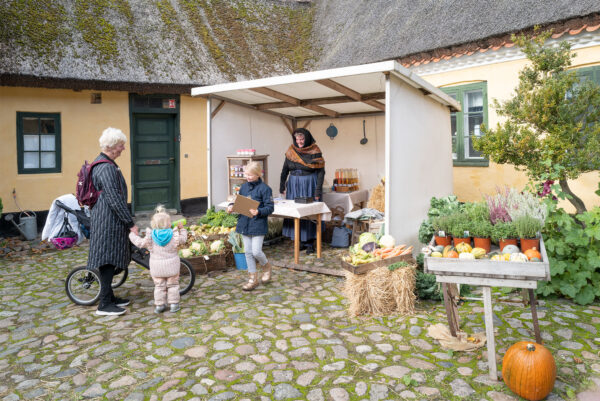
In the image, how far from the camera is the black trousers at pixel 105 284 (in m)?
4.65

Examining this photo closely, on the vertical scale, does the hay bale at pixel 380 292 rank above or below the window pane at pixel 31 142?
below

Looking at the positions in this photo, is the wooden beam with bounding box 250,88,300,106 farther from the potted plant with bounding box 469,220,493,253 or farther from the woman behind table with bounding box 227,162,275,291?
the potted plant with bounding box 469,220,493,253

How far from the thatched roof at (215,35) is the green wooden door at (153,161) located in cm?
89

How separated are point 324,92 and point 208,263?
10.9ft

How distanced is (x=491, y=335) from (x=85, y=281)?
13.6 feet

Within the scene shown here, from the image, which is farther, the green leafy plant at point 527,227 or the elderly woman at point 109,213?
the elderly woman at point 109,213

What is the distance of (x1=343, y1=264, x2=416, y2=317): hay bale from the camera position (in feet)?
→ 15.1

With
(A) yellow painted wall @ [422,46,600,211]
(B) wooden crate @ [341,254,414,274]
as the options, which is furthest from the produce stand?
(A) yellow painted wall @ [422,46,600,211]

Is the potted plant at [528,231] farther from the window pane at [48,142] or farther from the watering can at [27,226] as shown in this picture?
the window pane at [48,142]

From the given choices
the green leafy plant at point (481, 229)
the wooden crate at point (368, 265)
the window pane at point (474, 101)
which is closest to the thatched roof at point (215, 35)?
the window pane at point (474, 101)

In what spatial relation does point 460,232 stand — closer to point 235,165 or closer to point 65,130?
point 235,165

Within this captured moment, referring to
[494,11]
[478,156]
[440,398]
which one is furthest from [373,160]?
[440,398]

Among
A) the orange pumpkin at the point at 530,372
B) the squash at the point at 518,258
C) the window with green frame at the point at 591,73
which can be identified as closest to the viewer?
the orange pumpkin at the point at 530,372

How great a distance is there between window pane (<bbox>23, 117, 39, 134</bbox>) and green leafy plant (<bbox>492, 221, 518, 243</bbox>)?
865cm
